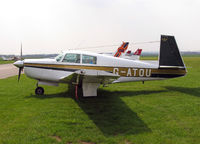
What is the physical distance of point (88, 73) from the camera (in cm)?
523

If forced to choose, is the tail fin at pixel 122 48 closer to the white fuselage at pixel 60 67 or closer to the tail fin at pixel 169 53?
the tail fin at pixel 169 53

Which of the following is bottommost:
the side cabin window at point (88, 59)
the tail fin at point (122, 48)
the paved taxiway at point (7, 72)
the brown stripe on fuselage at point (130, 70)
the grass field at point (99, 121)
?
the paved taxiway at point (7, 72)

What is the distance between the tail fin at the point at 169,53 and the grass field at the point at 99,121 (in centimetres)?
261

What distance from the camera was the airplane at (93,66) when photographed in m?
7.61

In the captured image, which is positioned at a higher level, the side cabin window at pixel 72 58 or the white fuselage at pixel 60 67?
the side cabin window at pixel 72 58

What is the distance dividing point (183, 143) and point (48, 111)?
Result: 4159mm

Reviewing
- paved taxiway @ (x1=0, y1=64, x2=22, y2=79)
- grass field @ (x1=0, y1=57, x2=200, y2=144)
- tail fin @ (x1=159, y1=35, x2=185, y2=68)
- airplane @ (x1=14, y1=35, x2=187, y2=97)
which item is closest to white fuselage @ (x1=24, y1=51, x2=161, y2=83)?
airplane @ (x1=14, y1=35, x2=187, y2=97)

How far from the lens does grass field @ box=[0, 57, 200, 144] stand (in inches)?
150

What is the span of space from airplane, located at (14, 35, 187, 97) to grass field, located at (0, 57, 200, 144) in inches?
45.1

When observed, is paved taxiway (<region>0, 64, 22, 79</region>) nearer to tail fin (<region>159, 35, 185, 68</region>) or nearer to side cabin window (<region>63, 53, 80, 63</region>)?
side cabin window (<region>63, 53, 80, 63</region>)

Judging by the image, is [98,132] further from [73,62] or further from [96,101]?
→ [73,62]

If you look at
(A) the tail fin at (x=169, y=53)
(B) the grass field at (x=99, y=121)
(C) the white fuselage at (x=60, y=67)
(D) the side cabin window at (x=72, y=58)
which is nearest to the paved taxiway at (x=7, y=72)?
(C) the white fuselage at (x=60, y=67)

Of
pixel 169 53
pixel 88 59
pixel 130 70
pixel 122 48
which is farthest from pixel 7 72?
pixel 169 53

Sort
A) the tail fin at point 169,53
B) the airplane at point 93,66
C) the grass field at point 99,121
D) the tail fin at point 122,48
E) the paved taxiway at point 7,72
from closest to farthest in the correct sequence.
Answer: the grass field at point 99,121, the airplane at point 93,66, the tail fin at point 169,53, the paved taxiway at point 7,72, the tail fin at point 122,48
